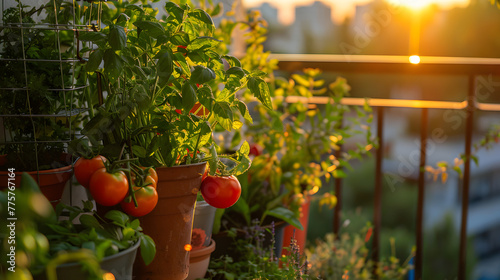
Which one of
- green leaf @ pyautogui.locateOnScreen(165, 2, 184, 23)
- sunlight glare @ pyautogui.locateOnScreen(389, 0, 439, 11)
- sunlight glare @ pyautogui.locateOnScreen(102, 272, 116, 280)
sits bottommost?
sunlight glare @ pyautogui.locateOnScreen(102, 272, 116, 280)

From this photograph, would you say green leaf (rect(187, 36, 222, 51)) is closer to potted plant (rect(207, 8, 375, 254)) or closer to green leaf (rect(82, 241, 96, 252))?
green leaf (rect(82, 241, 96, 252))

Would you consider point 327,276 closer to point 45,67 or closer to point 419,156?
point 419,156

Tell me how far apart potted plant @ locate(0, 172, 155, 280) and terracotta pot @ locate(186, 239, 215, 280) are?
38 cm

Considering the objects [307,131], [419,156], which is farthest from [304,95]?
[419,156]

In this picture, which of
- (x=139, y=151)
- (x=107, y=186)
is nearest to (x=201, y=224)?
(x=139, y=151)

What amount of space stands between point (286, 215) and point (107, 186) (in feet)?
2.82

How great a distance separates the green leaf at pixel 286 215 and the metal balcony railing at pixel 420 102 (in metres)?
0.72

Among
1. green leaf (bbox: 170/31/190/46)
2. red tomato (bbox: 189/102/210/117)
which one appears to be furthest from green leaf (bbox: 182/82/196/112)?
red tomato (bbox: 189/102/210/117)

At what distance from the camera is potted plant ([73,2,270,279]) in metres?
0.92

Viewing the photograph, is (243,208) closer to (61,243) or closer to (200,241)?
(200,241)

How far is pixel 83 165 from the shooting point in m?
0.91

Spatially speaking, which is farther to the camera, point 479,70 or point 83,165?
point 479,70

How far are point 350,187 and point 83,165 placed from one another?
13.4ft

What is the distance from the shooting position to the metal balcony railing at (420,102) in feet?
6.84
